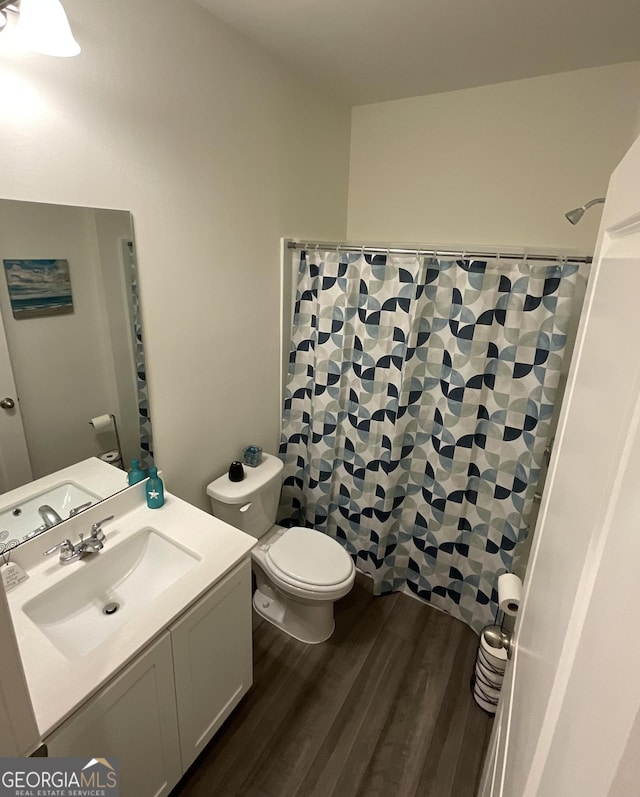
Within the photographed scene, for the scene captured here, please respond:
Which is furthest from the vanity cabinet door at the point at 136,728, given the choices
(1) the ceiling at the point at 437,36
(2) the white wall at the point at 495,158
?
(2) the white wall at the point at 495,158

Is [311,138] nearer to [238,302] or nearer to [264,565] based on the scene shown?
[238,302]

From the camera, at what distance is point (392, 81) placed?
1997 mm

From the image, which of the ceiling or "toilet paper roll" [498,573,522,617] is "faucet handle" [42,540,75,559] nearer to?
"toilet paper roll" [498,573,522,617]

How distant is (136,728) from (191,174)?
6.02 feet

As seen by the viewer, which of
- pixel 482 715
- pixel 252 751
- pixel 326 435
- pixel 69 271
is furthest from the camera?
pixel 326 435

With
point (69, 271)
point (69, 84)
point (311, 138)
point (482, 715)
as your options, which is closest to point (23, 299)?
point (69, 271)

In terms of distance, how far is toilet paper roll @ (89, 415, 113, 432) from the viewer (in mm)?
1531

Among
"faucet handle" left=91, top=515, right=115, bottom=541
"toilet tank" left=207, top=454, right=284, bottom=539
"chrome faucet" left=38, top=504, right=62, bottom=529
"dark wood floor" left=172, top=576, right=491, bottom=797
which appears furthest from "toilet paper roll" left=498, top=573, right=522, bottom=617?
"chrome faucet" left=38, top=504, right=62, bottom=529

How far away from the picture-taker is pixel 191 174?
5.26 ft

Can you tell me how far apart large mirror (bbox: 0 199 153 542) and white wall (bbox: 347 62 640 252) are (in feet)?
5.05

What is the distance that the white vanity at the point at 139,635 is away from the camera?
1.06 m

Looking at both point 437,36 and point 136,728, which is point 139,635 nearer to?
point 136,728

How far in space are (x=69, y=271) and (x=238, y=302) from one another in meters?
0.74

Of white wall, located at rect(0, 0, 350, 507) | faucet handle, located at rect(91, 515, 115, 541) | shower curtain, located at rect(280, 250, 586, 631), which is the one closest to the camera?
white wall, located at rect(0, 0, 350, 507)
